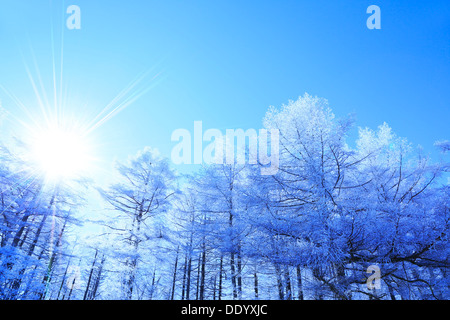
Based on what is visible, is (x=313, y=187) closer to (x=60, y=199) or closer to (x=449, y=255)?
(x=449, y=255)

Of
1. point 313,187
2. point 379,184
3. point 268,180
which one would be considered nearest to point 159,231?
point 268,180

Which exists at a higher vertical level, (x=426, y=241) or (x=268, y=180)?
(x=268, y=180)

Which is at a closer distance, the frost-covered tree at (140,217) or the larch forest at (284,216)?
the larch forest at (284,216)

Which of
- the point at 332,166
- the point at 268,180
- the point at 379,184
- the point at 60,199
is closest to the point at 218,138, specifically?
the point at 268,180

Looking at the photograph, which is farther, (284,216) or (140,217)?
(140,217)

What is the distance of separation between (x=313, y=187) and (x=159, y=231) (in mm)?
7317

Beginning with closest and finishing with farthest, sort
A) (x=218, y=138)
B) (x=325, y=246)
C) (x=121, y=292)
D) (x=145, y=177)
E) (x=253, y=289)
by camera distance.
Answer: (x=325, y=246)
(x=121, y=292)
(x=253, y=289)
(x=218, y=138)
(x=145, y=177)

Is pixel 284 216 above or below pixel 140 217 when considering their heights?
below

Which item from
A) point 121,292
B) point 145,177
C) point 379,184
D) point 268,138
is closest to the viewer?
point 268,138

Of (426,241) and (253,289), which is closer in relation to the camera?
(426,241)

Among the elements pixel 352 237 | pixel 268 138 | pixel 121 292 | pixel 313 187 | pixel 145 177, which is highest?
pixel 145 177

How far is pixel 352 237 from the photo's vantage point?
4.63m

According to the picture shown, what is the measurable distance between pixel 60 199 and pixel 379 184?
14.0 meters

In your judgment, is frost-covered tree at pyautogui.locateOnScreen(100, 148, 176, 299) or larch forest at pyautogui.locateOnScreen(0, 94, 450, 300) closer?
A: larch forest at pyautogui.locateOnScreen(0, 94, 450, 300)
